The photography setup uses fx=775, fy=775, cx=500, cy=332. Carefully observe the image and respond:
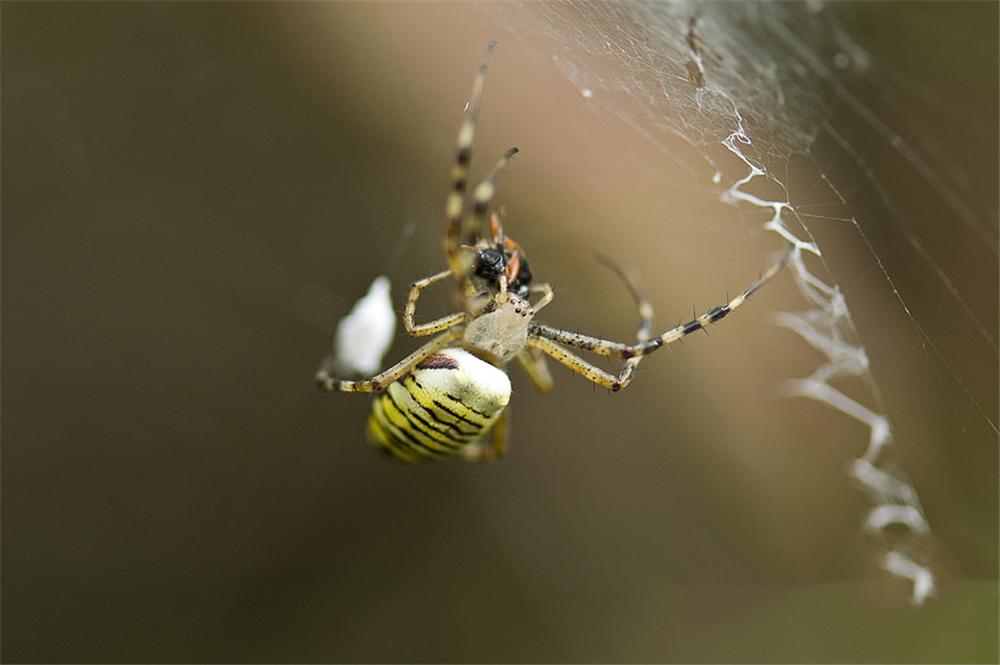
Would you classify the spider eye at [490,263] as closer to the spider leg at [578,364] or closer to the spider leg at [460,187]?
the spider leg at [460,187]

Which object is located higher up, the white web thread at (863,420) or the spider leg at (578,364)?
the white web thread at (863,420)

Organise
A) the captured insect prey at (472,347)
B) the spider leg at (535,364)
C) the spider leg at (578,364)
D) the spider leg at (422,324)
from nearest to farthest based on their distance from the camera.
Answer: the captured insect prey at (472,347), the spider leg at (422,324), the spider leg at (578,364), the spider leg at (535,364)

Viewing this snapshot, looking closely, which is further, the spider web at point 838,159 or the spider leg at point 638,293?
the spider leg at point 638,293

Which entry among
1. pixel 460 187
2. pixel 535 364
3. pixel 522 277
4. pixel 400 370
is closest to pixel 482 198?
pixel 460 187

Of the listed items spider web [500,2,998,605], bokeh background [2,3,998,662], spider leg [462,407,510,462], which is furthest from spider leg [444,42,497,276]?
bokeh background [2,3,998,662]

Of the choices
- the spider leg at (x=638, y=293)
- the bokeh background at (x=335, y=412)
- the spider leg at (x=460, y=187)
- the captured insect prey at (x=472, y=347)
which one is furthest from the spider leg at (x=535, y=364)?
the bokeh background at (x=335, y=412)

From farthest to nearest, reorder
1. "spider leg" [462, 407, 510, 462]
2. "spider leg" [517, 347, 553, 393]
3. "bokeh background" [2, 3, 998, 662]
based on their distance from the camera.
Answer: "bokeh background" [2, 3, 998, 662] → "spider leg" [462, 407, 510, 462] → "spider leg" [517, 347, 553, 393]

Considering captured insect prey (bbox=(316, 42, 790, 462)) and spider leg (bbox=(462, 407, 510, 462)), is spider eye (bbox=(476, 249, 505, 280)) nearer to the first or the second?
captured insect prey (bbox=(316, 42, 790, 462))

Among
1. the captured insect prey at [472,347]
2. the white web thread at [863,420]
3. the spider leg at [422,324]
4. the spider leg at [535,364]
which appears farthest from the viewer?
the white web thread at [863,420]
